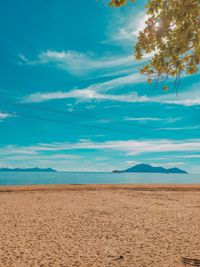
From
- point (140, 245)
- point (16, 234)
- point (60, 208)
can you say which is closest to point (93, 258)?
point (140, 245)

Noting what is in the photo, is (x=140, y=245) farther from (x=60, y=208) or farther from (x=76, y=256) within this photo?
(x=60, y=208)

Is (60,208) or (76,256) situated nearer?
(76,256)

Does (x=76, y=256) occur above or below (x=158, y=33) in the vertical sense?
below

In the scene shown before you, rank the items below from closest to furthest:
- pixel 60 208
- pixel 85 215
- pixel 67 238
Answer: pixel 67 238, pixel 85 215, pixel 60 208

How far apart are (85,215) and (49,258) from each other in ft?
23.2

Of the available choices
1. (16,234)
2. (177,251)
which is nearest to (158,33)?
(177,251)

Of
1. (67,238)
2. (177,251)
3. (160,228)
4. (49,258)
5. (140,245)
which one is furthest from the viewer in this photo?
(160,228)

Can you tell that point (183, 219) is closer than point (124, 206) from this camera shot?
Yes

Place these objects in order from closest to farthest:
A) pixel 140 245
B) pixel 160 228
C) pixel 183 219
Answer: pixel 140 245
pixel 160 228
pixel 183 219

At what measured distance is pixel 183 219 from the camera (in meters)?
14.9

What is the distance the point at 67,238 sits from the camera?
11.1 meters

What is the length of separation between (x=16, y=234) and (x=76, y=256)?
3.46 meters

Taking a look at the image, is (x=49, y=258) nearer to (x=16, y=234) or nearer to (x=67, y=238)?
(x=67, y=238)

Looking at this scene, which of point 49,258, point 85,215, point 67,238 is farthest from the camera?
point 85,215
